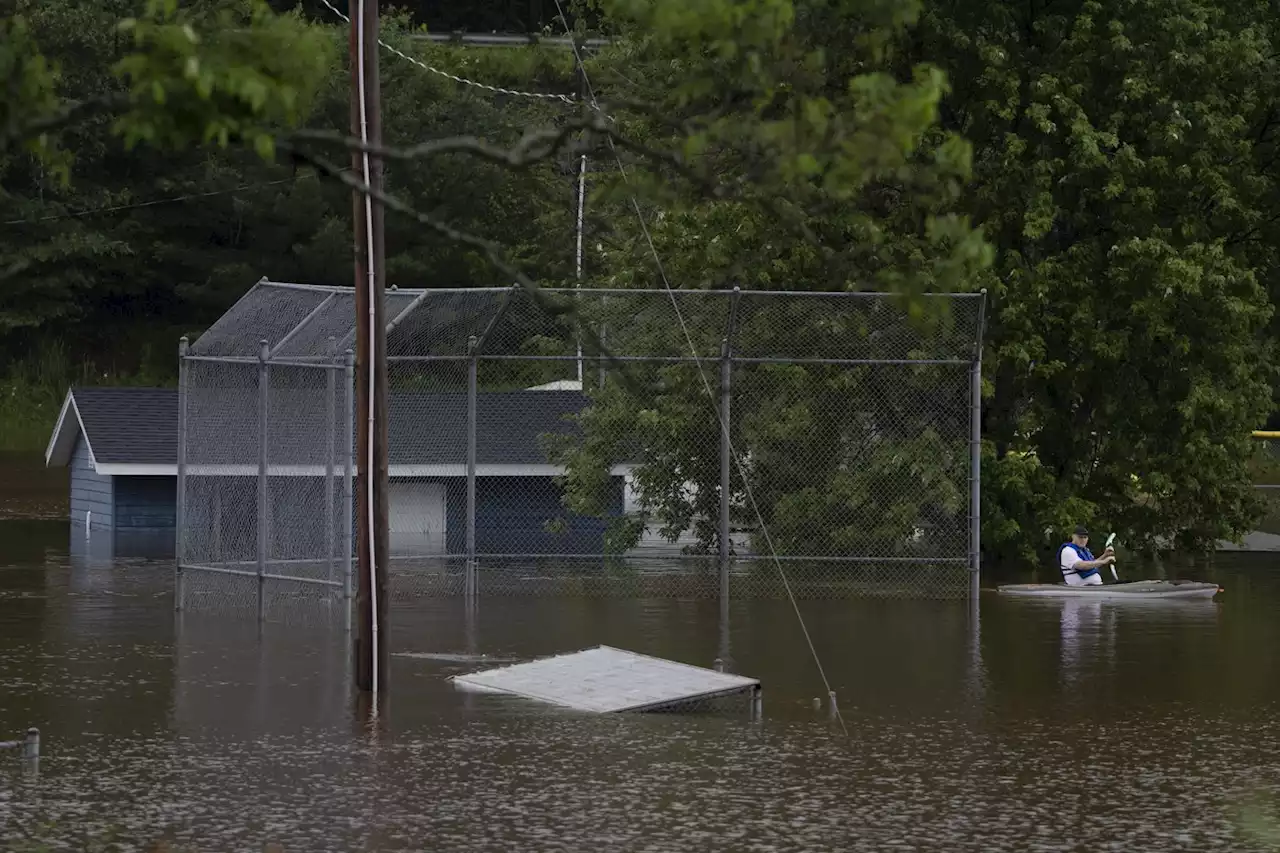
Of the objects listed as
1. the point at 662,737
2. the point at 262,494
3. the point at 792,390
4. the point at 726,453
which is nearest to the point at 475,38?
the point at 792,390

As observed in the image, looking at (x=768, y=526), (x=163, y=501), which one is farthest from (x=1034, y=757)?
(x=163, y=501)

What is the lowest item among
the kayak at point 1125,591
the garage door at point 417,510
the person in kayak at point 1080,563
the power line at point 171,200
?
the kayak at point 1125,591

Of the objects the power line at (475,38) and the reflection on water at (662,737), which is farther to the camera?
the power line at (475,38)

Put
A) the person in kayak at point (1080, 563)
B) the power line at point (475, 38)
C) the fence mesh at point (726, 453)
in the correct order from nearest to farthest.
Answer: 1. the person in kayak at point (1080, 563)
2. the fence mesh at point (726, 453)
3. the power line at point (475, 38)

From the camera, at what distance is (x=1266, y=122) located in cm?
2769

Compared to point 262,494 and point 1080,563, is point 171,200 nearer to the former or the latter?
point 1080,563

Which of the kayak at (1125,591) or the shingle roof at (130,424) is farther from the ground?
the shingle roof at (130,424)

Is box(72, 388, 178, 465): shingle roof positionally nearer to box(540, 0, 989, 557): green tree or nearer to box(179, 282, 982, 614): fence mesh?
box(179, 282, 982, 614): fence mesh

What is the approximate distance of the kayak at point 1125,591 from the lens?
22328 millimetres

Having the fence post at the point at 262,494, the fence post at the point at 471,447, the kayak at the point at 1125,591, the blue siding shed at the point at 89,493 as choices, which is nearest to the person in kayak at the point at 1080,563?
the kayak at the point at 1125,591

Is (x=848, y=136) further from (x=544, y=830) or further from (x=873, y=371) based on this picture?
(x=873, y=371)

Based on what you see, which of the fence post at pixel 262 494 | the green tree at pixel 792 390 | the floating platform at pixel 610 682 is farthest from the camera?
the green tree at pixel 792 390

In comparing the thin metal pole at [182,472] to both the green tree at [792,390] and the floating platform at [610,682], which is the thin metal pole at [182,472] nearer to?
the floating platform at [610,682]

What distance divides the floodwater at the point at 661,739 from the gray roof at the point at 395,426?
30.6 ft
